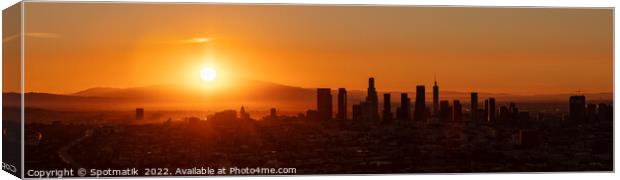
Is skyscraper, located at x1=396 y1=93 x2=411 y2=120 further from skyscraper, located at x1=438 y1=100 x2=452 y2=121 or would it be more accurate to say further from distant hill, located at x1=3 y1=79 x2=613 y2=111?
skyscraper, located at x1=438 y1=100 x2=452 y2=121

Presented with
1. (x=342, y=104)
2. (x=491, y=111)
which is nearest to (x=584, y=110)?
(x=491, y=111)

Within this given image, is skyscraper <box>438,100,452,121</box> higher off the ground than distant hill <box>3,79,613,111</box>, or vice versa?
distant hill <box>3,79,613,111</box>

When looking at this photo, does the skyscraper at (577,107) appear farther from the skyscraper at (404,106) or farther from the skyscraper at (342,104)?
the skyscraper at (342,104)

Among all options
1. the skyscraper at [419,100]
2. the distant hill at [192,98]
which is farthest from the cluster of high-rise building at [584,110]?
the skyscraper at [419,100]

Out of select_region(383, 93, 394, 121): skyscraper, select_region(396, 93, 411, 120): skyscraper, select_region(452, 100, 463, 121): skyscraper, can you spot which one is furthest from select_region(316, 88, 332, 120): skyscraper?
select_region(452, 100, 463, 121): skyscraper

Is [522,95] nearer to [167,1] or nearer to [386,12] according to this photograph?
[386,12]

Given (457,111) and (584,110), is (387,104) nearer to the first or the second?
(457,111)

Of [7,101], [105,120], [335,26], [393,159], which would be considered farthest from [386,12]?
[7,101]
